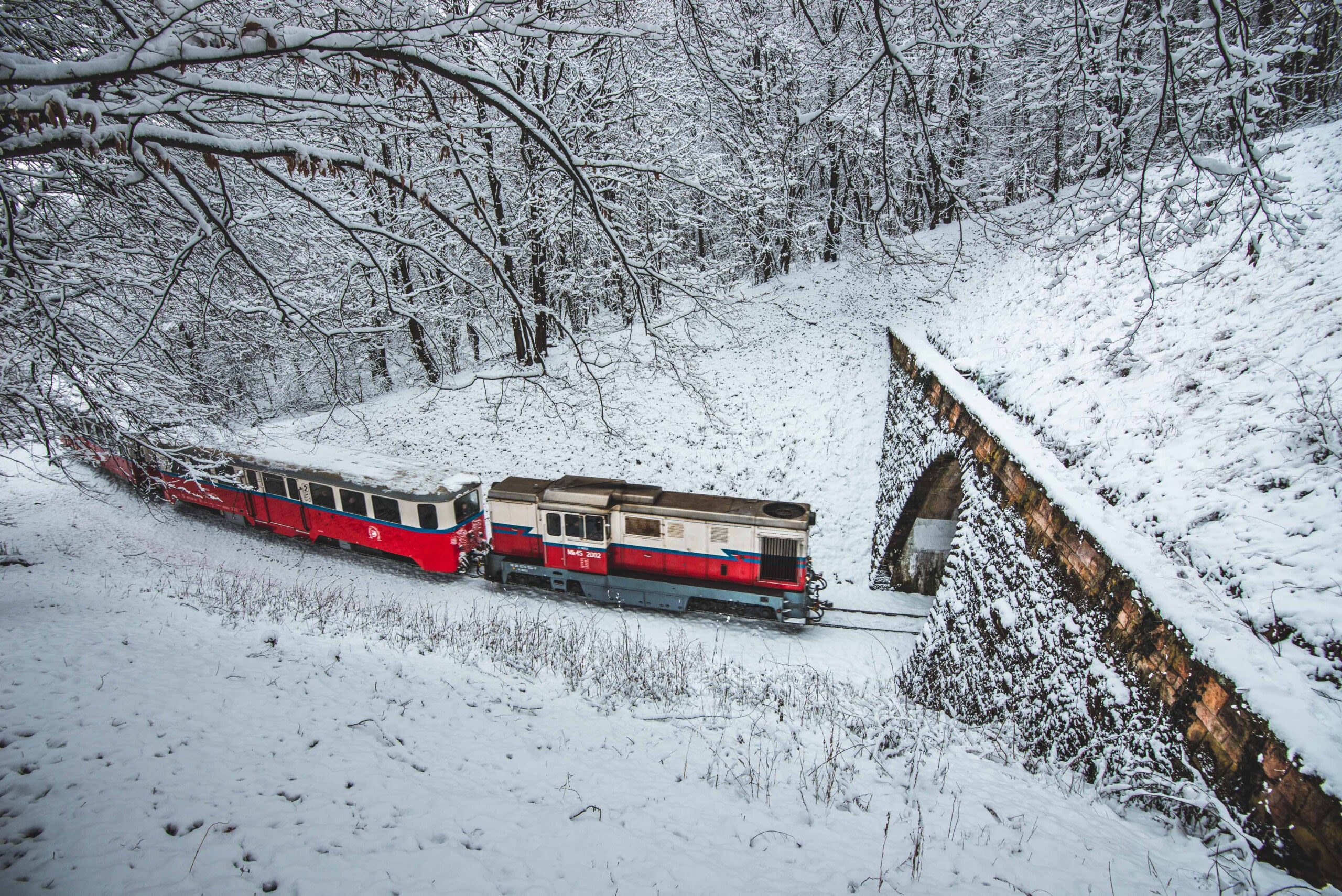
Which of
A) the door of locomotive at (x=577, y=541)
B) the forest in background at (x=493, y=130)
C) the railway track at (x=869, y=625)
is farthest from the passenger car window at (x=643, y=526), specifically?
the forest in background at (x=493, y=130)

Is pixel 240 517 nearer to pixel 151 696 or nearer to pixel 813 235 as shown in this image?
pixel 151 696

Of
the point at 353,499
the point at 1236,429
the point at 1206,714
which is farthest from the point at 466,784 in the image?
the point at 353,499

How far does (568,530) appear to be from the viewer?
10.4m

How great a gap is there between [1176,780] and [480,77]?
6219 mm

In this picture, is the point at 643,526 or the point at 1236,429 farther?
the point at 643,526

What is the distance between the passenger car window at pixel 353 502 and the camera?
1120 cm

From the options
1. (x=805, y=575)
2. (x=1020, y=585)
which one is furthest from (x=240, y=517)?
(x=1020, y=585)

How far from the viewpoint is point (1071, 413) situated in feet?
22.5

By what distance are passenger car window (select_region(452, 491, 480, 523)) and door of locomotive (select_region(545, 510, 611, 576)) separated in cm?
194

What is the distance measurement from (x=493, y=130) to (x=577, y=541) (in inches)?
284

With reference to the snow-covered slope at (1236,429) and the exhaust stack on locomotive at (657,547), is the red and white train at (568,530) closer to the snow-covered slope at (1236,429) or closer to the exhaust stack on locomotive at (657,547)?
the exhaust stack on locomotive at (657,547)

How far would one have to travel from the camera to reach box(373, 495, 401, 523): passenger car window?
10875mm

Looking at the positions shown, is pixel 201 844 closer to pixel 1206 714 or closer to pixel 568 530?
pixel 1206 714

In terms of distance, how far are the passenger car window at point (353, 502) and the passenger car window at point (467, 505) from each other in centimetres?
193
